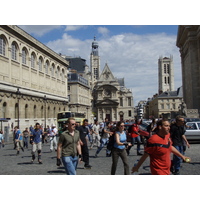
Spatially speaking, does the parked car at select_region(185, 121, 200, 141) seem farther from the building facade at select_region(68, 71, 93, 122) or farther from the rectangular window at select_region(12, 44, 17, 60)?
the building facade at select_region(68, 71, 93, 122)

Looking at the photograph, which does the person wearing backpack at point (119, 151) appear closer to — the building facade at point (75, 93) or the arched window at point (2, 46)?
the arched window at point (2, 46)

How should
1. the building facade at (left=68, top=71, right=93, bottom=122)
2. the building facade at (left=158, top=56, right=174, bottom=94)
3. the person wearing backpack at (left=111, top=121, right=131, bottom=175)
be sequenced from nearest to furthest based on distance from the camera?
the person wearing backpack at (left=111, top=121, right=131, bottom=175) < the building facade at (left=68, top=71, right=93, bottom=122) < the building facade at (left=158, top=56, right=174, bottom=94)

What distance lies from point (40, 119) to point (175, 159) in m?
37.4

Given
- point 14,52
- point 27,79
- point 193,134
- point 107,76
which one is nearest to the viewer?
point 193,134

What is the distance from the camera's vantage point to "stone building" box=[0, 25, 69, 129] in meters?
33.1

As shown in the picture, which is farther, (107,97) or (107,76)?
(107,76)

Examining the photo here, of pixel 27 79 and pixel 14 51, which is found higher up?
pixel 14 51

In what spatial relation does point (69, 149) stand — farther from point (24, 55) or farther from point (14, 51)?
point (24, 55)


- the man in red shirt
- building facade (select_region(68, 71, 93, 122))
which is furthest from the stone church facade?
the man in red shirt

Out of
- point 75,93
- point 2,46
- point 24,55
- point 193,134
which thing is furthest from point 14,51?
point 75,93

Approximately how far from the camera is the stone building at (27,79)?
109 ft

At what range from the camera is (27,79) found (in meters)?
Answer: 39.8

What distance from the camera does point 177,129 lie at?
885 centimetres
